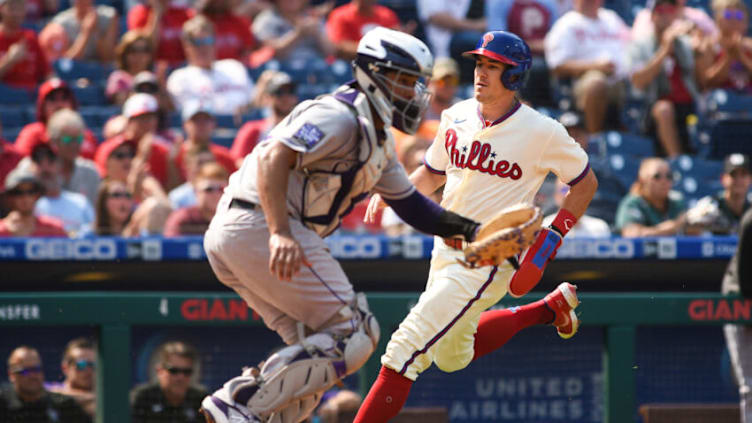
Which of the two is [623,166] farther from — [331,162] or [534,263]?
[331,162]

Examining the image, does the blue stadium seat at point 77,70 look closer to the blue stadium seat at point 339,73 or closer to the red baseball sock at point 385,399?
the blue stadium seat at point 339,73

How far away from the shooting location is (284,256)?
426 cm

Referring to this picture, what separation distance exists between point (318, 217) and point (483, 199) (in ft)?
3.88

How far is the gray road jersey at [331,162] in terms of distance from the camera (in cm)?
432

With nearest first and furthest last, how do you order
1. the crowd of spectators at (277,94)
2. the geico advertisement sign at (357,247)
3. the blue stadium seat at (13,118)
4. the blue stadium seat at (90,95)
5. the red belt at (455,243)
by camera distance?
the red belt at (455,243) → the geico advertisement sign at (357,247) → the crowd of spectators at (277,94) → the blue stadium seat at (13,118) → the blue stadium seat at (90,95)

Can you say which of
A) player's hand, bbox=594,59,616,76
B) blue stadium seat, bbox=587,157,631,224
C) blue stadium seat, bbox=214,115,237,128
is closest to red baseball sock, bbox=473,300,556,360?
blue stadium seat, bbox=587,157,631,224

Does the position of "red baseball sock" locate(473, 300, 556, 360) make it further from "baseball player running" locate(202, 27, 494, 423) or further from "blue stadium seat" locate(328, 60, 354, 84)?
"blue stadium seat" locate(328, 60, 354, 84)

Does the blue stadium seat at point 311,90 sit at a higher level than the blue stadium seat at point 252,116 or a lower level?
higher

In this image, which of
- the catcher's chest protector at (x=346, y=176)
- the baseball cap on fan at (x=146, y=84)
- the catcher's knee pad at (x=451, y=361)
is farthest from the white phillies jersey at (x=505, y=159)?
the baseball cap on fan at (x=146, y=84)

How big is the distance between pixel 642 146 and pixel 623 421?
4.02m

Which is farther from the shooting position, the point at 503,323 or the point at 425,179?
the point at 425,179

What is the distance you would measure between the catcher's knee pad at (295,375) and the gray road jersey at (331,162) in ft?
1.49

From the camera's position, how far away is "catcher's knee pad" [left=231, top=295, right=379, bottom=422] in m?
4.47

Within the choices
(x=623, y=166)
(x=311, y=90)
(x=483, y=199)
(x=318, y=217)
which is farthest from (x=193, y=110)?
(x=318, y=217)
